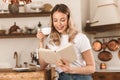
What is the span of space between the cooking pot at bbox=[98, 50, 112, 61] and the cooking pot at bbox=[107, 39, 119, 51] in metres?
0.11

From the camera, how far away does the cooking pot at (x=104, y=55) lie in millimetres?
4768

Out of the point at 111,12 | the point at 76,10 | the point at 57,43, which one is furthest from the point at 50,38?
the point at 111,12

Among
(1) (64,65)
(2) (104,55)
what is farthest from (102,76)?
(1) (64,65)

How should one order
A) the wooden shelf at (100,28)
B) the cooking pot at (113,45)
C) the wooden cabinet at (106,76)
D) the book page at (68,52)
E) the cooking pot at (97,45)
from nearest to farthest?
the book page at (68,52)
the wooden cabinet at (106,76)
the wooden shelf at (100,28)
the cooking pot at (113,45)
the cooking pot at (97,45)

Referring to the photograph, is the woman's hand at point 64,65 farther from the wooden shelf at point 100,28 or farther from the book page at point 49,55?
the wooden shelf at point 100,28

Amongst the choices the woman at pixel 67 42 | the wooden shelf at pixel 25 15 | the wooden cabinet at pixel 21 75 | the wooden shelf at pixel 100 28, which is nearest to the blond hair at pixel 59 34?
the woman at pixel 67 42

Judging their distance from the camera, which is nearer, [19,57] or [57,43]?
[57,43]

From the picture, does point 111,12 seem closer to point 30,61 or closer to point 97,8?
point 97,8

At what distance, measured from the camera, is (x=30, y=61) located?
15.0 ft

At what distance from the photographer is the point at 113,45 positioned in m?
4.71

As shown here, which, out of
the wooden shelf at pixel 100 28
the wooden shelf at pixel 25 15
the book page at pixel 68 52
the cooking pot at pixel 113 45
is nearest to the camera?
the book page at pixel 68 52

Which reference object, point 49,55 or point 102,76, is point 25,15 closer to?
point 102,76

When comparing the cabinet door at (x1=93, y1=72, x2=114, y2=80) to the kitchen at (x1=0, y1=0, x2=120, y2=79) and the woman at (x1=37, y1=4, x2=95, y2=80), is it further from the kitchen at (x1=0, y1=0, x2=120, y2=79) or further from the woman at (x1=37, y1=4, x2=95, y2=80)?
the woman at (x1=37, y1=4, x2=95, y2=80)

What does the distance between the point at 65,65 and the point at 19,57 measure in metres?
2.66
